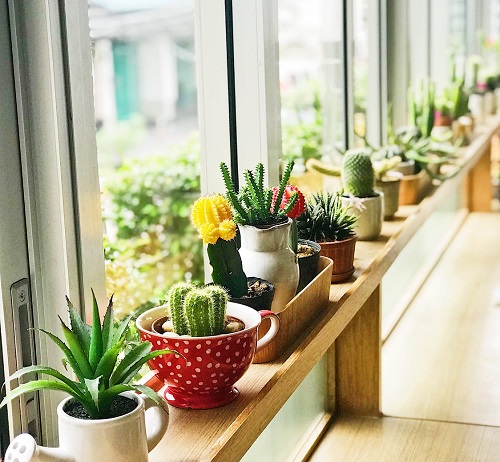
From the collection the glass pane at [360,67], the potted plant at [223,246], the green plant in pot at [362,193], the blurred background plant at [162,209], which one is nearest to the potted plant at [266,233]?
the potted plant at [223,246]

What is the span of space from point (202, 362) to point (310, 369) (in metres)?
0.39

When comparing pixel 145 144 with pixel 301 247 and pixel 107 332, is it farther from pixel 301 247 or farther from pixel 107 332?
pixel 107 332

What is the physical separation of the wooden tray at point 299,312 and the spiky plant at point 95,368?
1.27 feet

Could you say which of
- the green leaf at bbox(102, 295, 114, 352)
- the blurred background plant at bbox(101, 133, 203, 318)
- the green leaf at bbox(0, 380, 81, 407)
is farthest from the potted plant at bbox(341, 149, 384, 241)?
the blurred background plant at bbox(101, 133, 203, 318)

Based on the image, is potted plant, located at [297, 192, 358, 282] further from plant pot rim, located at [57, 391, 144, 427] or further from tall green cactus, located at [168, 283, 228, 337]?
plant pot rim, located at [57, 391, 144, 427]

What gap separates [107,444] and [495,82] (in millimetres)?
5096

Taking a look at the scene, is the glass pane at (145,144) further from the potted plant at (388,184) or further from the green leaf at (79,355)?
the potted plant at (388,184)

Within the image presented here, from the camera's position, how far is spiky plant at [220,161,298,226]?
5.30 feet

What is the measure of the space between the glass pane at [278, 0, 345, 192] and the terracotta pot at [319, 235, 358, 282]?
840 millimetres

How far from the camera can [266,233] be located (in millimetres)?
1625

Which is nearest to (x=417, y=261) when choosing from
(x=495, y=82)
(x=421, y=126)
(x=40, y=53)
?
(x=421, y=126)

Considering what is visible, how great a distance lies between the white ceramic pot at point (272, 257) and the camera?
5.36ft

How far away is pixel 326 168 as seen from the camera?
2539 mm

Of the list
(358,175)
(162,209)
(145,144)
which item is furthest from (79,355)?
(145,144)
